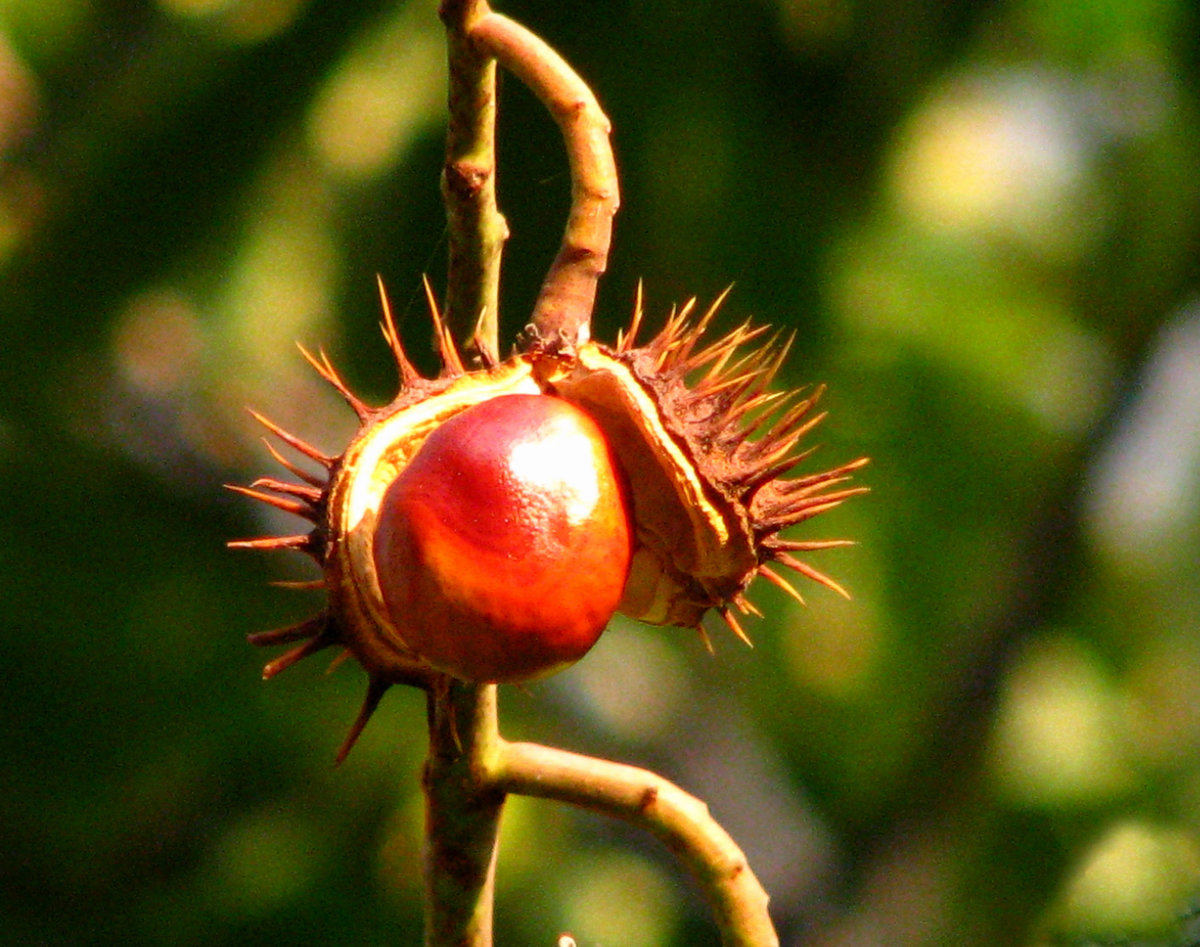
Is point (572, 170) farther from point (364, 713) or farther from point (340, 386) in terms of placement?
point (364, 713)

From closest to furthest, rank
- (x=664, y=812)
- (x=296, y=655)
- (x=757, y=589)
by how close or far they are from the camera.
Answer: (x=296, y=655) → (x=664, y=812) → (x=757, y=589)

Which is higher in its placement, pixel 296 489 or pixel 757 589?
pixel 296 489

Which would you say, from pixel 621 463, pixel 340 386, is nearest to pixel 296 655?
pixel 340 386

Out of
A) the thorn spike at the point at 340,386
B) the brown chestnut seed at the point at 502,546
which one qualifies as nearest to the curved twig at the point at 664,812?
the brown chestnut seed at the point at 502,546

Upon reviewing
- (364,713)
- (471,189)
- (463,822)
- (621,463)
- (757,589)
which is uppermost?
(471,189)

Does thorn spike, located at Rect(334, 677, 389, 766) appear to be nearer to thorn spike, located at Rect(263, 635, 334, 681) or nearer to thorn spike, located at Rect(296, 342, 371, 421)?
thorn spike, located at Rect(263, 635, 334, 681)

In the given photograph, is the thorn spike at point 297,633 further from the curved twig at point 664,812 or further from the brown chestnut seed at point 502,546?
the curved twig at point 664,812
